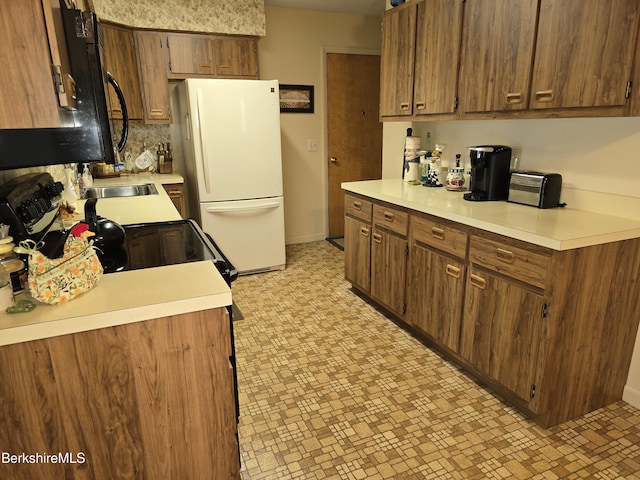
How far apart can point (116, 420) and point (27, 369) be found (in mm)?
251

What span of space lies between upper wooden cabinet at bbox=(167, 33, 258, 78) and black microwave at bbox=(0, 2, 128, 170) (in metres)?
2.62

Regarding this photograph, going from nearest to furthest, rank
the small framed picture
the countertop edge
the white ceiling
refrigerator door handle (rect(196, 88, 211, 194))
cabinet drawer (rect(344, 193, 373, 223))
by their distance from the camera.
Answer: the countertop edge
cabinet drawer (rect(344, 193, 373, 223))
refrigerator door handle (rect(196, 88, 211, 194))
the white ceiling
the small framed picture

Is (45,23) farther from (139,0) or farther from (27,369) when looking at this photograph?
(139,0)

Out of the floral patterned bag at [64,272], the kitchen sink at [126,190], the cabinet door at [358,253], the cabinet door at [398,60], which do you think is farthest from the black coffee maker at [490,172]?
the kitchen sink at [126,190]

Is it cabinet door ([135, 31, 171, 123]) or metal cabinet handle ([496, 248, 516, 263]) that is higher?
cabinet door ([135, 31, 171, 123])

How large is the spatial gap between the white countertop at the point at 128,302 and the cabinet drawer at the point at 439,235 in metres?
1.33

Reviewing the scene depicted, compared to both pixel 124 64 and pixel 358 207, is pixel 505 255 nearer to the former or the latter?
pixel 358 207

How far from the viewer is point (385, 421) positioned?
1970 millimetres

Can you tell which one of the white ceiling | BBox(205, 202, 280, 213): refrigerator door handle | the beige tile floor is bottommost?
the beige tile floor

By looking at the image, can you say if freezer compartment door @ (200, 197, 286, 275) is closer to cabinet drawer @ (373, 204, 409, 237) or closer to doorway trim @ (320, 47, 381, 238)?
doorway trim @ (320, 47, 381, 238)

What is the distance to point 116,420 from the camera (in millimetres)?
1089

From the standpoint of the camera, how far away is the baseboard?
6.67 feet

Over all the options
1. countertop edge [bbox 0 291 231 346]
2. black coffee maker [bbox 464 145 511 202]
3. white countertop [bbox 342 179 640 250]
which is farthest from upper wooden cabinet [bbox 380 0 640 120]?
countertop edge [bbox 0 291 231 346]

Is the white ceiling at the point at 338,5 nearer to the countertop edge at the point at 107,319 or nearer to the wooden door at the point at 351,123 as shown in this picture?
the wooden door at the point at 351,123
